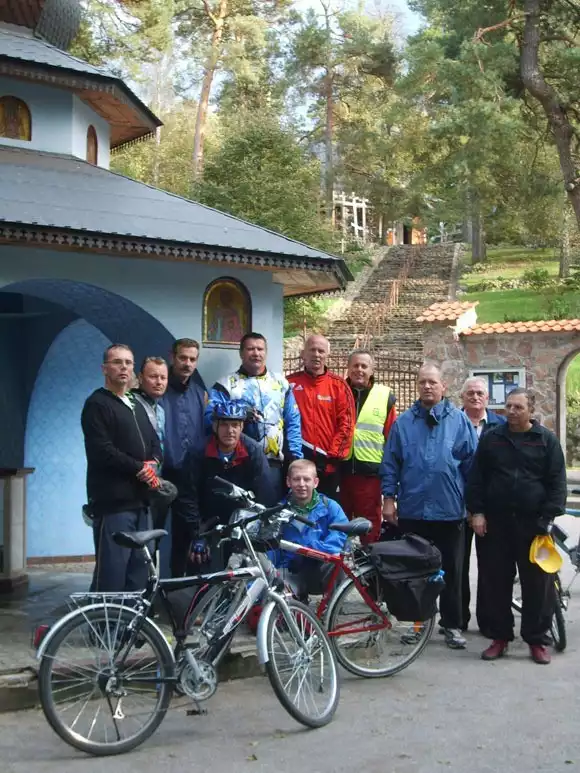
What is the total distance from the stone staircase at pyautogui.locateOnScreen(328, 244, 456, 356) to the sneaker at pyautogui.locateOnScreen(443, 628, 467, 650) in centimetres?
1835

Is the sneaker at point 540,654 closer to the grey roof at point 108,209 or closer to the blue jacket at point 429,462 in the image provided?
the blue jacket at point 429,462

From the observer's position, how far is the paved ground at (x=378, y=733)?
14.4ft

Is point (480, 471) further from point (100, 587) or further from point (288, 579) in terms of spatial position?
point (100, 587)

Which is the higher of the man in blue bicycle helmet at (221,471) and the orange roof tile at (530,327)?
the orange roof tile at (530,327)

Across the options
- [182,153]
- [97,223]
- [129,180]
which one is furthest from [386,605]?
[182,153]

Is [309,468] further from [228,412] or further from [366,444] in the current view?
[366,444]

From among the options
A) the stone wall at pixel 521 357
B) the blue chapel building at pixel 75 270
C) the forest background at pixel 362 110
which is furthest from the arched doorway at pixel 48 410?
the forest background at pixel 362 110

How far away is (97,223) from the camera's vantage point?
265 inches

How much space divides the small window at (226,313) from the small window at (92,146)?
9.19 feet

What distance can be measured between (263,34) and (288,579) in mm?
33607

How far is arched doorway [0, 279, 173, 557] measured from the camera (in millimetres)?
9617

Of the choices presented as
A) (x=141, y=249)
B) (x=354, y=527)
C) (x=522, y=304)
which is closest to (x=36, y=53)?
(x=141, y=249)

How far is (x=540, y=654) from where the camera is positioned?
6.23 metres

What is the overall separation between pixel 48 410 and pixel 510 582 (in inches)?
205
